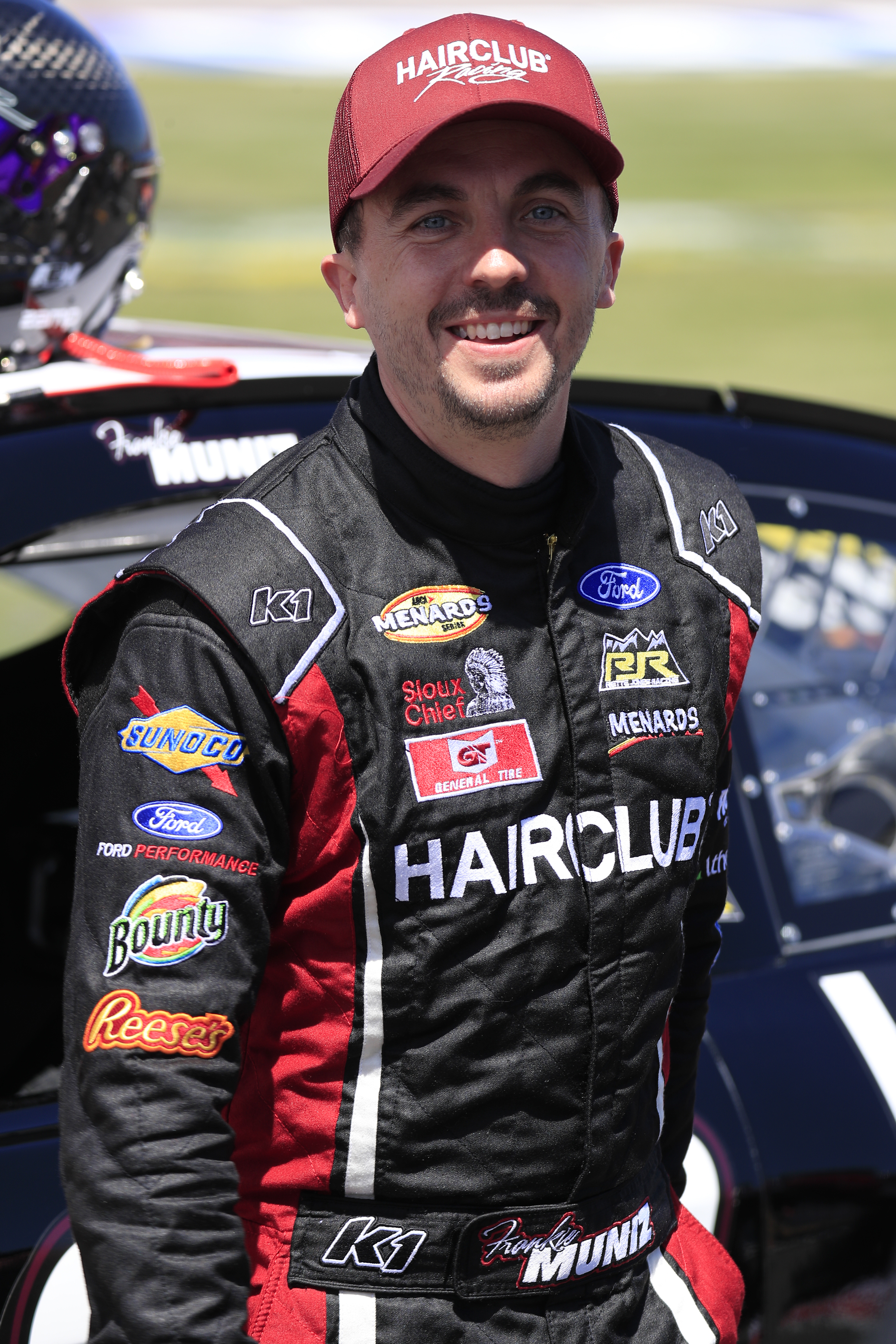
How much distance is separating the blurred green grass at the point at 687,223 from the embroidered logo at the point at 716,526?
9.47m

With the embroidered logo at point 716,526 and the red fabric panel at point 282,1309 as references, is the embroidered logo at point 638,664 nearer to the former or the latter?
the embroidered logo at point 716,526

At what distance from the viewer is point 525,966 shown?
53.7 inches

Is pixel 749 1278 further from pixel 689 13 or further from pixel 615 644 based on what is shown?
pixel 689 13

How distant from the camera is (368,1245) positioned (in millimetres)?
Answer: 1353

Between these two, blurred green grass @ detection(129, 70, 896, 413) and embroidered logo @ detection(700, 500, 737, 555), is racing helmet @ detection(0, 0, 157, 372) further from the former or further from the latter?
blurred green grass @ detection(129, 70, 896, 413)

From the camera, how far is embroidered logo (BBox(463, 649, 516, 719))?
1385 millimetres

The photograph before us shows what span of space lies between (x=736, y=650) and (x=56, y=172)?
1.39 meters

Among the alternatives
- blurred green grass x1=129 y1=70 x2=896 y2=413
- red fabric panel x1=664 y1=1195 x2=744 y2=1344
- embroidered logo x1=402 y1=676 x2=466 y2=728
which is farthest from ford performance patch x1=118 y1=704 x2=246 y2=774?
blurred green grass x1=129 y1=70 x2=896 y2=413

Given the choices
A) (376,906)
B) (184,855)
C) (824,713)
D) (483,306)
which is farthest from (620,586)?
(824,713)

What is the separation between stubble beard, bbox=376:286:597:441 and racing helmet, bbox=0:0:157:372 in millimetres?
1027

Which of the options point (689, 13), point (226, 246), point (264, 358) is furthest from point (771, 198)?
point (264, 358)

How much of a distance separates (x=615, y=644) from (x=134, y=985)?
1.72 feet

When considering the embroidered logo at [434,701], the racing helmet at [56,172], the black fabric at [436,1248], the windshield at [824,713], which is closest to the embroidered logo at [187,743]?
the embroidered logo at [434,701]

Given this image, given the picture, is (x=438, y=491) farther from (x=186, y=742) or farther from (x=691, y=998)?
(x=691, y=998)
